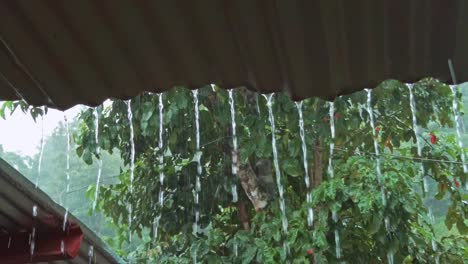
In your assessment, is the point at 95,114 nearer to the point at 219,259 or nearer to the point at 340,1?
the point at 219,259

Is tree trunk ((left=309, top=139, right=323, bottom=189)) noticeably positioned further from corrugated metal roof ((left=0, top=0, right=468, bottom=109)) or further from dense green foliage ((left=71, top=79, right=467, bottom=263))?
corrugated metal roof ((left=0, top=0, right=468, bottom=109))

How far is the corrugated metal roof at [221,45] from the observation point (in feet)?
4.44

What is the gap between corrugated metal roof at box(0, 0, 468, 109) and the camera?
135 cm

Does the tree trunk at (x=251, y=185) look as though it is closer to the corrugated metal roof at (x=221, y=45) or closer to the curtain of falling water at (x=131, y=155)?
the curtain of falling water at (x=131, y=155)

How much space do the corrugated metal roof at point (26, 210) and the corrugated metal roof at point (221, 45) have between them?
1478 mm

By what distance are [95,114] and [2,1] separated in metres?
3.67

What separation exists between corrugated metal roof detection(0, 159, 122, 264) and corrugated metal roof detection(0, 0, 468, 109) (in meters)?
1.48

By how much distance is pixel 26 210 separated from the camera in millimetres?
3164

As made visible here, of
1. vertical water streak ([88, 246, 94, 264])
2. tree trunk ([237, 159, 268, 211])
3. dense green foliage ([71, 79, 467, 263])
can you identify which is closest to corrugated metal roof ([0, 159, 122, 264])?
vertical water streak ([88, 246, 94, 264])

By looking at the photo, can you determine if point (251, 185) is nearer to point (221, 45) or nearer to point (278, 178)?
point (278, 178)

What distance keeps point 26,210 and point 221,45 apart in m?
2.15

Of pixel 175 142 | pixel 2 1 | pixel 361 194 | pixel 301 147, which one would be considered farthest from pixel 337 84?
pixel 175 142

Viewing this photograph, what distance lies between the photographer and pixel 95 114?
16.2ft

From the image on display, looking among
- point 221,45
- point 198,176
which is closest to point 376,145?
point 198,176
